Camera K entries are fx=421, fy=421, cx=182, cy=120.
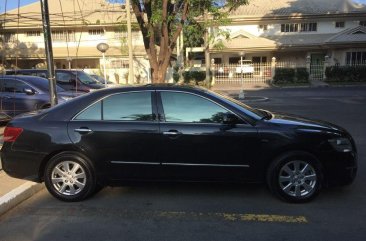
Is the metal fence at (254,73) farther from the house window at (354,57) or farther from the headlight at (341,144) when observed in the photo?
the headlight at (341,144)

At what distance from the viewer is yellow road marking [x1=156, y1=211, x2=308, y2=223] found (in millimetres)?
4730

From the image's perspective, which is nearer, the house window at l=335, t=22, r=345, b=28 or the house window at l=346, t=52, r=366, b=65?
the house window at l=346, t=52, r=366, b=65

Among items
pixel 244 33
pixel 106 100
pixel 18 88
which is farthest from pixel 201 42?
pixel 106 100

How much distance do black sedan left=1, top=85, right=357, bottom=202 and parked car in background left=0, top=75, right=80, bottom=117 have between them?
681 cm

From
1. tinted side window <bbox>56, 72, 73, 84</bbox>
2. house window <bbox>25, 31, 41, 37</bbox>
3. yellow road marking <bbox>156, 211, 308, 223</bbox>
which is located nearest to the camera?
yellow road marking <bbox>156, 211, 308, 223</bbox>

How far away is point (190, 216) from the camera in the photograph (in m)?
4.89

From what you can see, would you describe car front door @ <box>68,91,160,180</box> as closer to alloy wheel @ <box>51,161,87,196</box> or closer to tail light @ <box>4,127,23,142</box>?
alloy wheel @ <box>51,161,87,196</box>

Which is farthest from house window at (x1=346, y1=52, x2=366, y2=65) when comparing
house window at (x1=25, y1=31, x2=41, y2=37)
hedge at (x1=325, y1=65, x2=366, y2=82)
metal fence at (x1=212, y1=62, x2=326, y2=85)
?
house window at (x1=25, y1=31, x2=41, y2=37)

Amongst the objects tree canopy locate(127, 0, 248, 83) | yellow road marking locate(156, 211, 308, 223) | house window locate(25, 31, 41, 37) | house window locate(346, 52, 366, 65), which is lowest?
yellow road marking locate(156, 211, 308, 223)

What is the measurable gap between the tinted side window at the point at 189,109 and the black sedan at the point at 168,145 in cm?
1

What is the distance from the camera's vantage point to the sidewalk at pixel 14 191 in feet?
16.9

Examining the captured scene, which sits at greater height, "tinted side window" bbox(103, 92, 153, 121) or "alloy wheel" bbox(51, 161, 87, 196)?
"tinted side window" bbox(103, 92, 153, 121)

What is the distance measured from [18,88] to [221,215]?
9.40 metres

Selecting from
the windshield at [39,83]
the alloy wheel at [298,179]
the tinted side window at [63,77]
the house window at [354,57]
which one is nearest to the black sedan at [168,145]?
the alloy wheel at [298,179]
